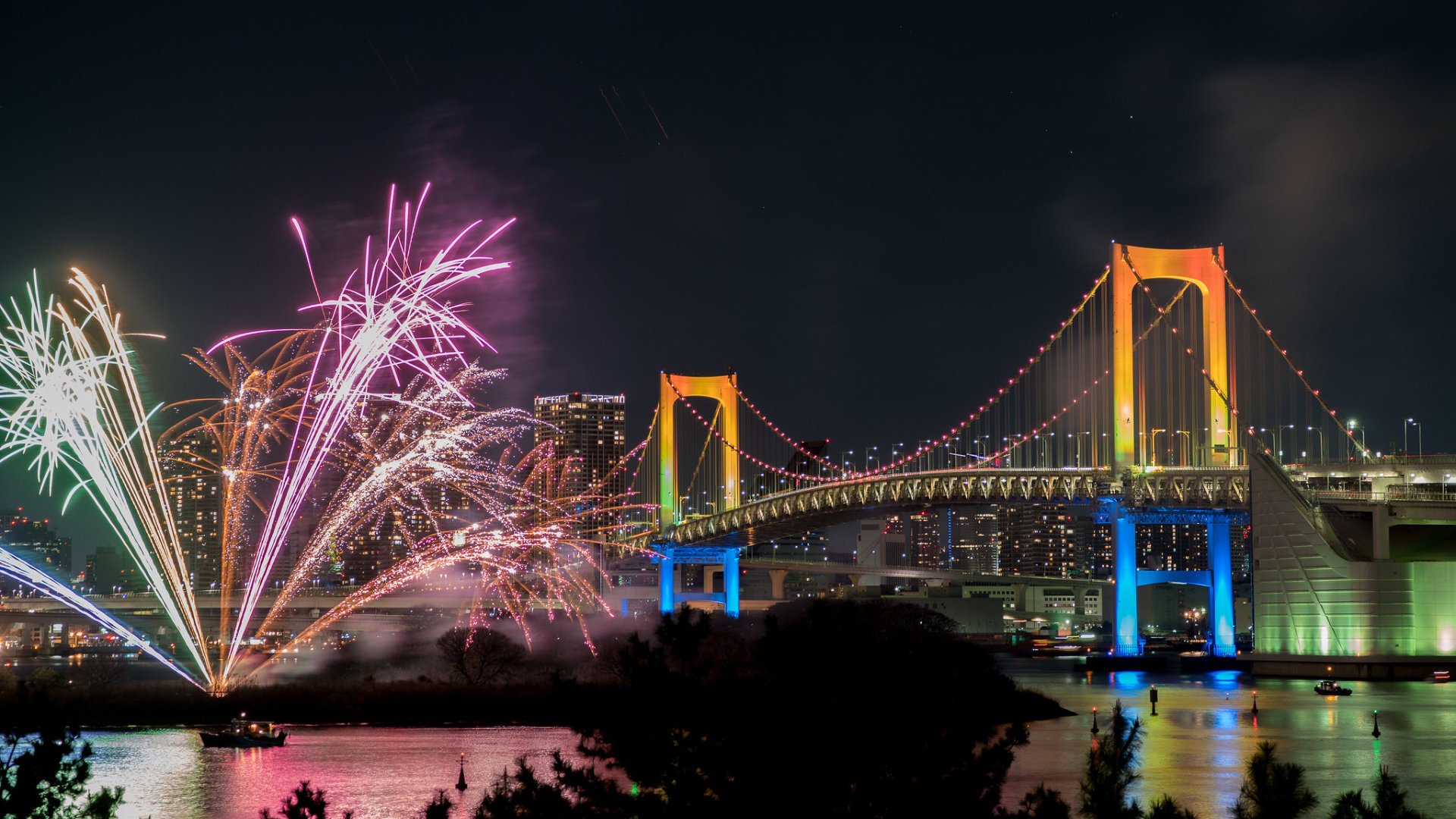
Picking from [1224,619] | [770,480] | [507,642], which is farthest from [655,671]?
[770,480]

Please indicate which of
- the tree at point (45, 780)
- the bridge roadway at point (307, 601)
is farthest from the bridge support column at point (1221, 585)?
the tree at point (45, 780)

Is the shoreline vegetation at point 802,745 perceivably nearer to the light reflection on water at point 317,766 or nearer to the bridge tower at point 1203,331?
the light reflection on water at point 317,766

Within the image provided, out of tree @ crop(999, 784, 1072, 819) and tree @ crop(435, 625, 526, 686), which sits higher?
tree @ crop(999, 784, 1072, 819)

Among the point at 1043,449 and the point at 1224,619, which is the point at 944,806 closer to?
the point at 1224,619

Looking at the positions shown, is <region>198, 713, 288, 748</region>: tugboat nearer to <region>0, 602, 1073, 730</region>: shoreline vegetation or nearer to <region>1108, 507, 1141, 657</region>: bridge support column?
<region>0, 602, 1073, 730</region>: shoreline vegetation

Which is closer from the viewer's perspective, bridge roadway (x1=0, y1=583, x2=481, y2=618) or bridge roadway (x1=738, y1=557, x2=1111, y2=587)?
bridge roadway (x1=0, y1=583, x2=481, y2=618)

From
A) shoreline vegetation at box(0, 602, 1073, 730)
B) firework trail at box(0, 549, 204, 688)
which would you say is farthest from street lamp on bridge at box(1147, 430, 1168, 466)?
firework trail at box(0, 549, 204, 688)
